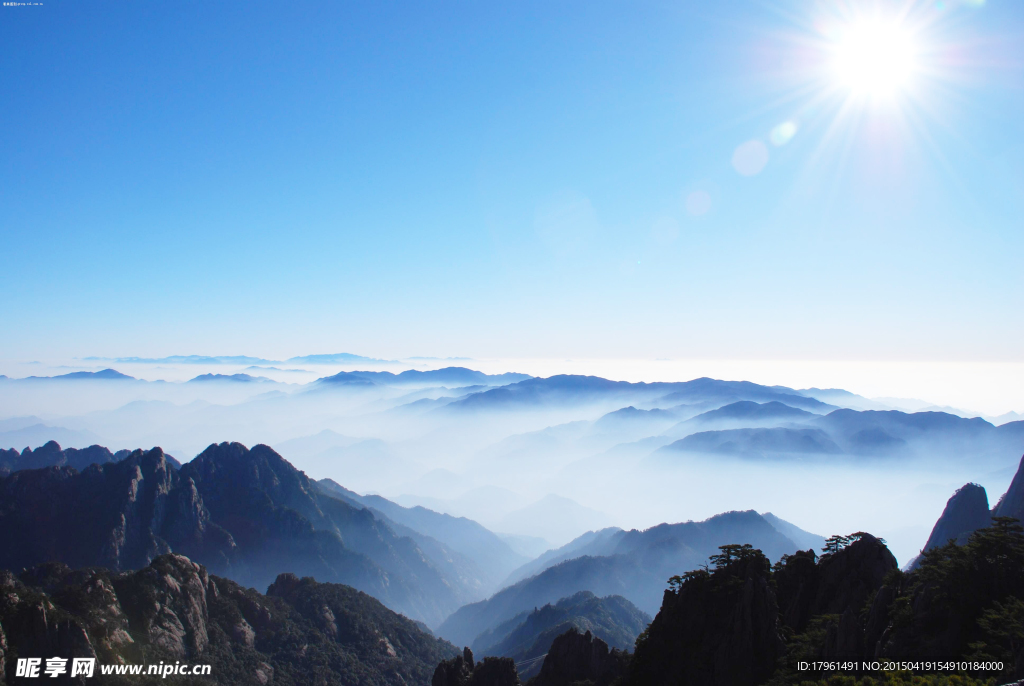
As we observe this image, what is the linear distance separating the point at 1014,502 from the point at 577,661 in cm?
12091

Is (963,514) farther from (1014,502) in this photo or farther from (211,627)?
(211,627)

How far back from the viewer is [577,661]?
70750 mm

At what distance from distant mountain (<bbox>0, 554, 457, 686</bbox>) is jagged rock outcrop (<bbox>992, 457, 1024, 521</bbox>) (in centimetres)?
14715

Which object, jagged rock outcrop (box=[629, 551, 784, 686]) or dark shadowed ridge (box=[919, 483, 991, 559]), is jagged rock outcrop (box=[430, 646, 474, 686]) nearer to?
jagged rock outcrop (box=[629, 551, 784, 686])

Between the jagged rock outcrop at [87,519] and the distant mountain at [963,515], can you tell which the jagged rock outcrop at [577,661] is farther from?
the jagged rock outcrop at [87,519]

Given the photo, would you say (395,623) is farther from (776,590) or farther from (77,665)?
(776,590)

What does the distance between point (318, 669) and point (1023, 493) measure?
169 meters

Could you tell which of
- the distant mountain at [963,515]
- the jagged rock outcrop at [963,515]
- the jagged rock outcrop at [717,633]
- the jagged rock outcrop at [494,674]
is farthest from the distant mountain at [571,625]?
the jagged rock outcrop at [717,633]

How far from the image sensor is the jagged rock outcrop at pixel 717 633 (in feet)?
140

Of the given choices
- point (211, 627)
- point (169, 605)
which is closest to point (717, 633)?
point (169, 605)

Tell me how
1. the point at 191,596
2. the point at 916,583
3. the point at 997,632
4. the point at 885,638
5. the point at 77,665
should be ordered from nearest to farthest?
1. the point at 997,632
2. the point at 885,638
3. the point at 916,583
4. the point at 77,665
5. the point at 191,596

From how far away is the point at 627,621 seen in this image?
187 m

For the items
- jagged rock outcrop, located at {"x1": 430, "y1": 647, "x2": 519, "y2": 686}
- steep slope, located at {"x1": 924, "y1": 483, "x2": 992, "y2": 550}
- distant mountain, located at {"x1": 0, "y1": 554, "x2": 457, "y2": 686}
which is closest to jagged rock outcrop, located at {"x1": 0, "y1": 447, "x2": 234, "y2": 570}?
distant mountain, located at {"x1": 0, "y1": 554, "x2": 457, "y2": 686}

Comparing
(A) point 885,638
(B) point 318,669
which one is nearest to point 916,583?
(A) point 885,638
